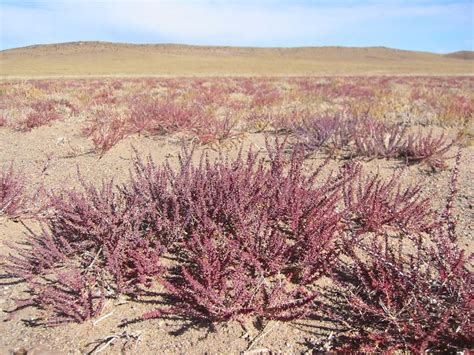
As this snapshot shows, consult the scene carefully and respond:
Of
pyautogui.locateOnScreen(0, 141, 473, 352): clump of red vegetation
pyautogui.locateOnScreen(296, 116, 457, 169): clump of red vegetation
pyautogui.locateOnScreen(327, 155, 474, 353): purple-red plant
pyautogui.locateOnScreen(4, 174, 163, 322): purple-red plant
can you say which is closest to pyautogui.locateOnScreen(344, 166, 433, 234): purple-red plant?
pyautogui.locateOnScreen(0, 141, 473, 352): clump of red vegetation

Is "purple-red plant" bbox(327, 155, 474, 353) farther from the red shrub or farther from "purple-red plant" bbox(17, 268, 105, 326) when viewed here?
the red shrub

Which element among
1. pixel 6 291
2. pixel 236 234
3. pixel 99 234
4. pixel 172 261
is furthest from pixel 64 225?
pixel 236 234

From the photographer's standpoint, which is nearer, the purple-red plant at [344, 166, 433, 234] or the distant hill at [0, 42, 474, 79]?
the purple-red plant at [344, 166, 433, 234]

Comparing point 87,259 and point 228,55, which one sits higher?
point 228,55

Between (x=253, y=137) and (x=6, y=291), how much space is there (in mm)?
4812

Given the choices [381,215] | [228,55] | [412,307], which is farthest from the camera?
[228,55]

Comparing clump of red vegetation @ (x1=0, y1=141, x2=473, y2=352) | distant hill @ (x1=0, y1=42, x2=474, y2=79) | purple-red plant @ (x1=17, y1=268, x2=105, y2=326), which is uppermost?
distant hill @ (x1=0, y1=42, x2=474, y2=79)

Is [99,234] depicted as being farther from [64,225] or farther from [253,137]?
[253,137]

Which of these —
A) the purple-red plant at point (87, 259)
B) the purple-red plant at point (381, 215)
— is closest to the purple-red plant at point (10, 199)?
the purple-red plant at point (87, 259)

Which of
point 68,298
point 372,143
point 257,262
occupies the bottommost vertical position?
point 68,298

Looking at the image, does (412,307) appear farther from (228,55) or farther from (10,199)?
(228,55)

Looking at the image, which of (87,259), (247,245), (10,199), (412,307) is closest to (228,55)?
(10,199)

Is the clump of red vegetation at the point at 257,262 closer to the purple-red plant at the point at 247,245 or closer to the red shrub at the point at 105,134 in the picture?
the purple-red plant at the point at 247,245

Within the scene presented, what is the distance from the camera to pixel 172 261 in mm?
3008
